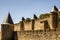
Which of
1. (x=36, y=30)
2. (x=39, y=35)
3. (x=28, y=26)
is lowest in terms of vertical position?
(x=39, y=35)

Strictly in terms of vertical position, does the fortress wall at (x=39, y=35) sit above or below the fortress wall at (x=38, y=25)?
below

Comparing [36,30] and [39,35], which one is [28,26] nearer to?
[36,30]

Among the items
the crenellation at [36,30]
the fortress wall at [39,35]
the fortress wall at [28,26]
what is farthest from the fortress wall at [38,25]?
the fortress wall at [39,35]

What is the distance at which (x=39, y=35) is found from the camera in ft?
70.2

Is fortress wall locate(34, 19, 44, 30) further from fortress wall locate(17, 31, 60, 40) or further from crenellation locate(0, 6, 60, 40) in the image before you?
fortress wall locate(17, 31, 60, 40)

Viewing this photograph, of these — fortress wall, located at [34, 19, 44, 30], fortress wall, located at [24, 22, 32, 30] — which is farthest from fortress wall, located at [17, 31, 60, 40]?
fortress wall, located at [24, 22, 32, 30]

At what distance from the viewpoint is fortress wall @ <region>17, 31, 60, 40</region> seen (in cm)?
1933

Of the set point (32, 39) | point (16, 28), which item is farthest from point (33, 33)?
point (16, 28)

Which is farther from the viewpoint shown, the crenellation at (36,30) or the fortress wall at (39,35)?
the crenellation at (36,30)

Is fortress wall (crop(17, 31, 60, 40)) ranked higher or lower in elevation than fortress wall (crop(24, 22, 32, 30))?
lower

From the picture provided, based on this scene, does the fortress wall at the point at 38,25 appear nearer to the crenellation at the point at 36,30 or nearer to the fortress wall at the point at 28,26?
the crenellation at the point at 36,30

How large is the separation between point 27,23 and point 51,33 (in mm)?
16902

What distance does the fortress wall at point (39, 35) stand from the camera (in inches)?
761

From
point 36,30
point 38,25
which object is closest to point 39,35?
point 36,30
